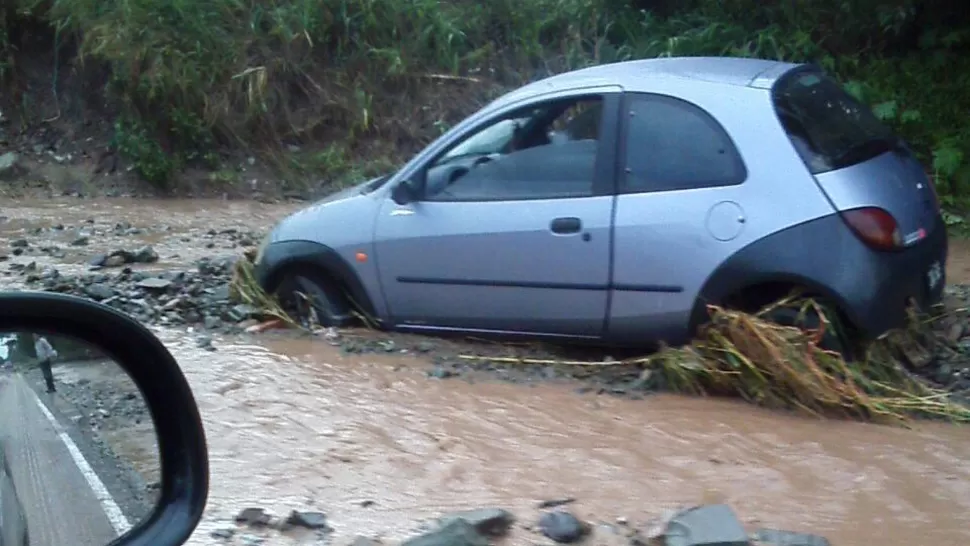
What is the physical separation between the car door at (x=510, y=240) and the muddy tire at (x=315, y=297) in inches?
17.8

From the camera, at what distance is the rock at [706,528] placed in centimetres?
403

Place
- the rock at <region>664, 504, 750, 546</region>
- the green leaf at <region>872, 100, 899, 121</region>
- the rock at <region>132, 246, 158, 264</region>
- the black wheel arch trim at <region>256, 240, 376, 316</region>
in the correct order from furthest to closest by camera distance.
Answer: the green leaf at <region>872, 100, 899, 121</region> → the rock at <region>132, 246, 158, 264</region> → the black wheel arch trim at <region>256, 240, 376, 316</region> → the rock at <region>664, 504, 750, 546</region>

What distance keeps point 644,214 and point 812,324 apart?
3.18 feet

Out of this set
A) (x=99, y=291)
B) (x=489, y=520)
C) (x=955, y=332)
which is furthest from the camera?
(x=99, y=291)

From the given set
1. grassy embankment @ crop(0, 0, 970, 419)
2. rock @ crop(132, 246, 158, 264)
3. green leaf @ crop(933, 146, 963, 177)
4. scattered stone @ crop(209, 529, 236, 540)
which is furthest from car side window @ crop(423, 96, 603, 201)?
grassy embankment @ crop(0, 0, 970, 419)

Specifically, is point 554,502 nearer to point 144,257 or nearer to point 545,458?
point 545,458

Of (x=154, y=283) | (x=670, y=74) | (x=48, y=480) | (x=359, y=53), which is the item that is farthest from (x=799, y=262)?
(x=359, y=53)

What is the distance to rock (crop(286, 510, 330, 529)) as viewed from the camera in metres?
4.34

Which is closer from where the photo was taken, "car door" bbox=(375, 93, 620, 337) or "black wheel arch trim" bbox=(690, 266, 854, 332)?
"black wheel arch trim" bbox=(690, 266, 854, 332)

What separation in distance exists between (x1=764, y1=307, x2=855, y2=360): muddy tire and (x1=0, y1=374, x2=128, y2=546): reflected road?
12.6ft

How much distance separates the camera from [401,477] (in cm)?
488

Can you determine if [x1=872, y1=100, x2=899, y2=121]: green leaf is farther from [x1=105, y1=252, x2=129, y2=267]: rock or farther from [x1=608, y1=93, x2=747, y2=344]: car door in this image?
[x1=105, y1=252, x2=129, y2=267]: rock

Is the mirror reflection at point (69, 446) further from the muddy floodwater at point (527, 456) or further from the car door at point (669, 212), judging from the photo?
the car door at point (669, 212)

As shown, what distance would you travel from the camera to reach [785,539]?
13.6 ft
